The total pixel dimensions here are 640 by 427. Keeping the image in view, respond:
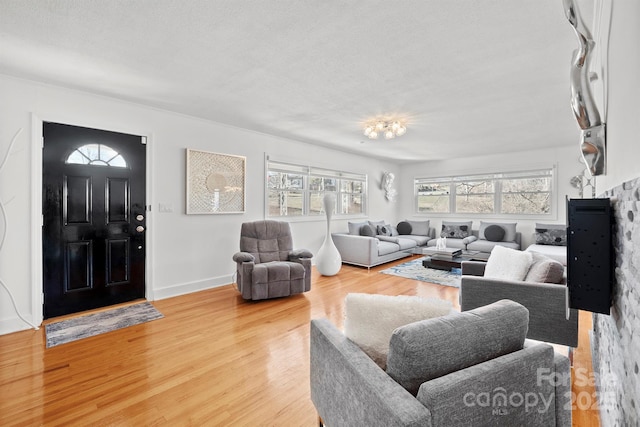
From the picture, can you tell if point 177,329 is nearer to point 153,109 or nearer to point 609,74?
point 153,109

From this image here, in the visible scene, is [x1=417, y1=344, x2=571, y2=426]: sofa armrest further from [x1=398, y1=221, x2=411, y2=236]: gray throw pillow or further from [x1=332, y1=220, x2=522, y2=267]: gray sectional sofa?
[x1=398, y1=221, x2=411, y2=236]: gray throw pillow

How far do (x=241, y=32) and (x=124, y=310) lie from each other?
306 cm

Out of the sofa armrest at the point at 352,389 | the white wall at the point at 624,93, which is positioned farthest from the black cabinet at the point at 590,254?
the sofa armrest at the point at 352,389

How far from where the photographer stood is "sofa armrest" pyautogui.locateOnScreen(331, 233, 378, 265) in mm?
5246

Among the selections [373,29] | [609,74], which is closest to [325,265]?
[373,29]

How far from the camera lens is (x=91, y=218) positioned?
3.18 m

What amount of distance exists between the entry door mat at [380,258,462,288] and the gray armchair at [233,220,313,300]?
1.88m

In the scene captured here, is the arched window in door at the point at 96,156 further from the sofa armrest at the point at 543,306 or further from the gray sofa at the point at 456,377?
the sofa armrest at the point at 543,306

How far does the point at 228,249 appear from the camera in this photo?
4.30m

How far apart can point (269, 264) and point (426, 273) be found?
271 centimetres

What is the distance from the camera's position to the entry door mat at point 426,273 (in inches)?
171

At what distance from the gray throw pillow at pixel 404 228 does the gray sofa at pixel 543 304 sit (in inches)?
201

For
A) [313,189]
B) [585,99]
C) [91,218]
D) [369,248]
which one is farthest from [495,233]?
[91,218]

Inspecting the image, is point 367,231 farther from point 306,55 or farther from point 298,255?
point 306,55
